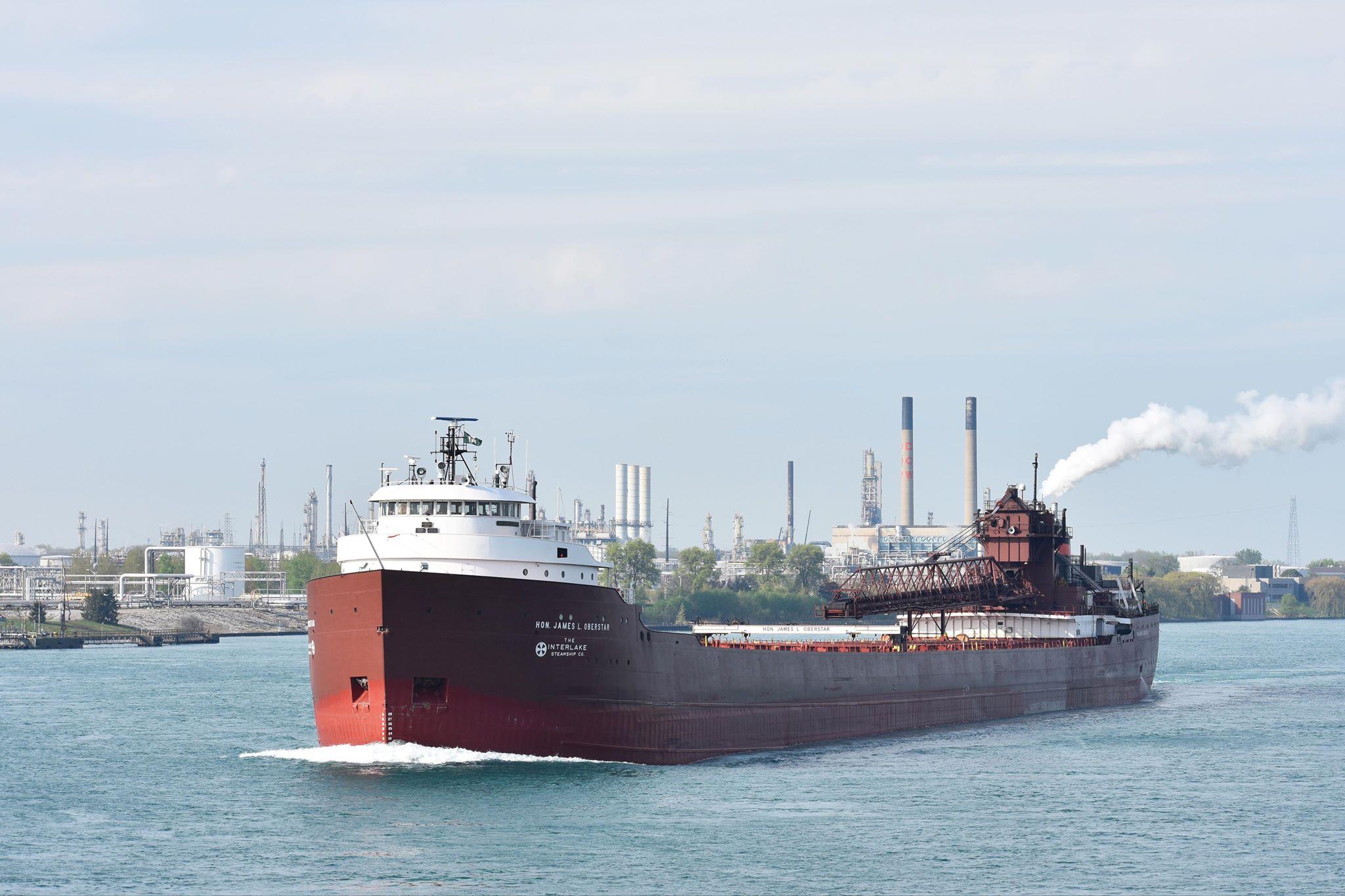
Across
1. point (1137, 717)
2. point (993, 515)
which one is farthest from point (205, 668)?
point (1137, 717)

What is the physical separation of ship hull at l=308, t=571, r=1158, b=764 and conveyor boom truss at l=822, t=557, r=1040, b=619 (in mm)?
25993

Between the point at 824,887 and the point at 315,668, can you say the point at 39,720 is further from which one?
the point at 824,887

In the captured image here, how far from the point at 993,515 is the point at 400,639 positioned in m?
49.5

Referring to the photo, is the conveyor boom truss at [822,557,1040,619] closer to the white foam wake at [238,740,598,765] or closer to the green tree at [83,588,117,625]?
the white foam wake at [238,740,598,765]

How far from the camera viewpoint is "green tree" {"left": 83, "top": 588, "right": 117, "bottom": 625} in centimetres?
16850

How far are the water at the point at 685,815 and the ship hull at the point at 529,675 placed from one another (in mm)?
891

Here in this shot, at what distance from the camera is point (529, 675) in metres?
47.8

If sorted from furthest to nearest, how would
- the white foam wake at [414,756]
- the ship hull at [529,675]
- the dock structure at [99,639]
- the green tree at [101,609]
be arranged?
the green tree at [101,609]
the dock structure at [99,639]
the white foam wake at [414,756]
the ship hull at [529,675]

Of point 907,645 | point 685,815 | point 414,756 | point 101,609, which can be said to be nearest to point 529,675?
point 414,756

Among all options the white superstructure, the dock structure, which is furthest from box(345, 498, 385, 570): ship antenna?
the dock structure

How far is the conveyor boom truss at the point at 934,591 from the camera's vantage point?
8412 centimetres

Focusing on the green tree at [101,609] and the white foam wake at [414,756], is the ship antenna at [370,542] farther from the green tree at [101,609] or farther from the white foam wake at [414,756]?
the green tree at [101,609]

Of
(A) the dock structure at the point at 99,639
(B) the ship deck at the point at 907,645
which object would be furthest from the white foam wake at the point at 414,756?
(A) the dock structure at the point at 99,639

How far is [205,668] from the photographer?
11125cm
